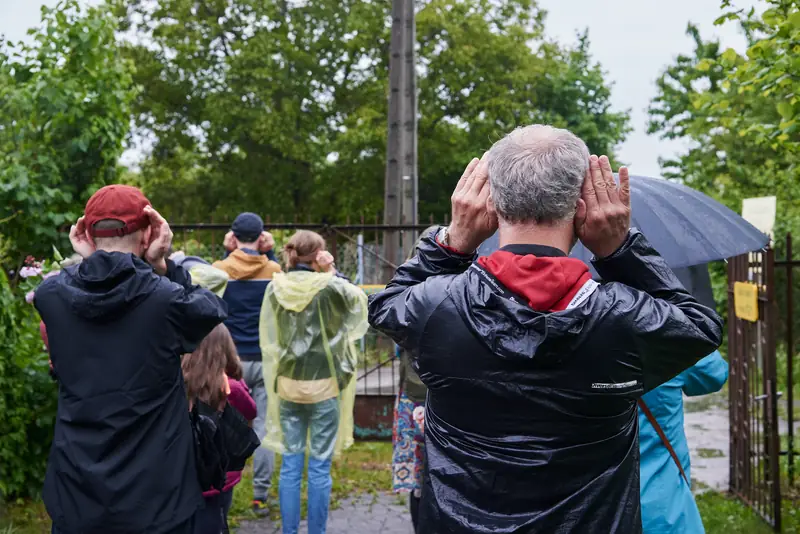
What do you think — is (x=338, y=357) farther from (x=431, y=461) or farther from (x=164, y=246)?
(x=431, y=461)

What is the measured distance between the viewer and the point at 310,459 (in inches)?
198

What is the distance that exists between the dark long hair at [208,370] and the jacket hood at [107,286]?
0.86 meters

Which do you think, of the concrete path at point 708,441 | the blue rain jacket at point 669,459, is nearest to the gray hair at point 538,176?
the blue rain jacket at point 669,459

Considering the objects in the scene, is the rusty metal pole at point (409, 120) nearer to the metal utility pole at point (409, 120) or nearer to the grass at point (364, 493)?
the metal utility pole at point (409, 120)

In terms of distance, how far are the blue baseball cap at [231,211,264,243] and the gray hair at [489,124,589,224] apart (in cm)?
431

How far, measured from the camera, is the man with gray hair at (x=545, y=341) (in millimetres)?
1747

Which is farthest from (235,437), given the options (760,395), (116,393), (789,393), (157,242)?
(760,395)

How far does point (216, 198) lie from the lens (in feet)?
92.9

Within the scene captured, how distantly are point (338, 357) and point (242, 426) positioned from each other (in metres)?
1.67

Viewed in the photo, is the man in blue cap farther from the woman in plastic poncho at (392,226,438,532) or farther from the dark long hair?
the dark long hair

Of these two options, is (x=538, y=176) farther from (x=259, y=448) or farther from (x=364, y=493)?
(x=364, y=493)

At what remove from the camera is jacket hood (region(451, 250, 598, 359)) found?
67.5 inches

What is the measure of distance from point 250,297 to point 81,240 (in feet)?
9.86

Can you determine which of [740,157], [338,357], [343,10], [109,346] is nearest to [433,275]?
[109,346]
